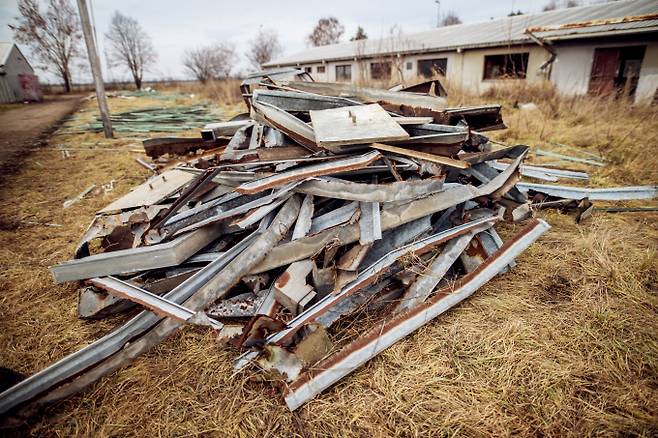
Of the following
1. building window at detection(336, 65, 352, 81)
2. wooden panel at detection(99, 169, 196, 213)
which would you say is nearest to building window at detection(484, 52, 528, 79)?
building window at detection(336, 65, 352, 81)

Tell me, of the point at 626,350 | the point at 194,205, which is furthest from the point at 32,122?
the point at 626,350

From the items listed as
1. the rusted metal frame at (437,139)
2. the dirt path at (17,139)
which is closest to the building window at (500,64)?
the rusted metal frame at (437,139)

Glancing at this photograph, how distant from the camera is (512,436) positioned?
1.50 m

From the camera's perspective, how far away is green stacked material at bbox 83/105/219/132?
9539mm

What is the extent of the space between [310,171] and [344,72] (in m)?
21.6

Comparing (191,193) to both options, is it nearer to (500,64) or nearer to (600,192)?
(600,192)

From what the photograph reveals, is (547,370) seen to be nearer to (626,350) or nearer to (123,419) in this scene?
(626,350)

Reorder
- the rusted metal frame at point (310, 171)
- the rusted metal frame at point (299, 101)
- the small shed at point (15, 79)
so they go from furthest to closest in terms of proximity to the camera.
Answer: the small shed at point (15, 79) → the rusted metal frame at point (299, 101) → the rusted metal frame at point (310, 171)

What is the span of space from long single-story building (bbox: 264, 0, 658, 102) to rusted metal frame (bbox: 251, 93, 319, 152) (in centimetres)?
630

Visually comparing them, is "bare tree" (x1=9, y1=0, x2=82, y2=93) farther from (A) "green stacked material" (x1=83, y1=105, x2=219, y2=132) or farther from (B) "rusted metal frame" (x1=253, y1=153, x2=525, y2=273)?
(B) "rusted metal frame" (x1=253, y1=153, x2=525, y2=273)

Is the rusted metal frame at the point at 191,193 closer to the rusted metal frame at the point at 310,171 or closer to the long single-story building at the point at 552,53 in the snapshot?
the rusted metal frame at the point at 310,171

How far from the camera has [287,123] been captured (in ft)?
9.37

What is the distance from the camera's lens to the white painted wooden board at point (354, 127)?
2.32 m

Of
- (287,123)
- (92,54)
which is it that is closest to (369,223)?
(287,123)
